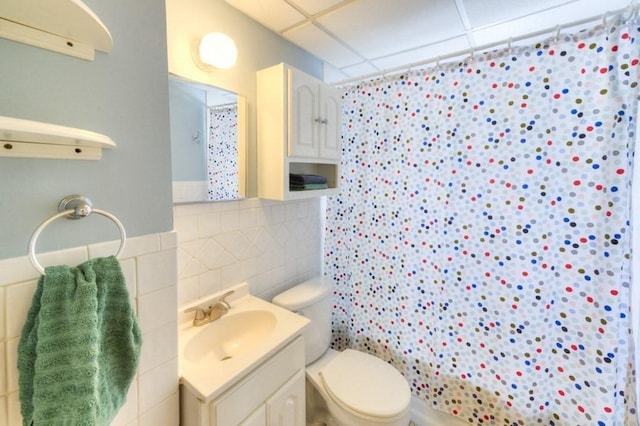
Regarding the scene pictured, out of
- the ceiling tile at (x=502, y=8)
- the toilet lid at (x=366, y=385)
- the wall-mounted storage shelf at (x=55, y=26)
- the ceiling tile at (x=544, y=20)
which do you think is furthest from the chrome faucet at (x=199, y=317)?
the ceiling tile at (x=544, y=20)

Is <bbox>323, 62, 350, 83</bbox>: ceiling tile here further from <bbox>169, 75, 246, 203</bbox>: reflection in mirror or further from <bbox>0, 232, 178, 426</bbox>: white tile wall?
<bbox>0, 232, 178, 426</bbox>: white tile wall

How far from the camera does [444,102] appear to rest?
1.45 meters

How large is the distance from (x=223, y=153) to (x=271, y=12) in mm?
729

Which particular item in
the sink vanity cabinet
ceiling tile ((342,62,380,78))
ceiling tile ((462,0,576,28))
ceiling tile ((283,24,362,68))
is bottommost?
the sink vanity cabinet

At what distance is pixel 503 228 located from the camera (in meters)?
1.33

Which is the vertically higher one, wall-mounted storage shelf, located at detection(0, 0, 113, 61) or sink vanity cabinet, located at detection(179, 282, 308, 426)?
wall-mounted storage shelf, located at detection(0, 0, 113, 61)

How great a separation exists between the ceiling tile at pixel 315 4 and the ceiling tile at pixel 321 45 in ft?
0.45

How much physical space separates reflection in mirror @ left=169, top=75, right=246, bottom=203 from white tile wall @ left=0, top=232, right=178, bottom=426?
0.43 m

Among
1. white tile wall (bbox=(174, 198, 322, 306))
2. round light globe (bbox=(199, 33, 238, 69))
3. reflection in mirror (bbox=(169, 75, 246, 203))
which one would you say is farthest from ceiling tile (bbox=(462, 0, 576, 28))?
white tile wall (bbox=(174, 198, 322, 306))

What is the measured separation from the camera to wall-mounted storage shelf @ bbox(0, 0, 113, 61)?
51cm

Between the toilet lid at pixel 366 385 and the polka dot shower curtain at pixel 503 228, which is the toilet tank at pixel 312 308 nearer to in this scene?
the toilet lid at pixel 366 385

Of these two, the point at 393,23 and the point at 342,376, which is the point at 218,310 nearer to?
the point at 342,376

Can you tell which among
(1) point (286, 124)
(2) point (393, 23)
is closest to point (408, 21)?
(2) point (393, 23)

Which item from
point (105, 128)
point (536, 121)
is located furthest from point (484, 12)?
point (105, 128)
